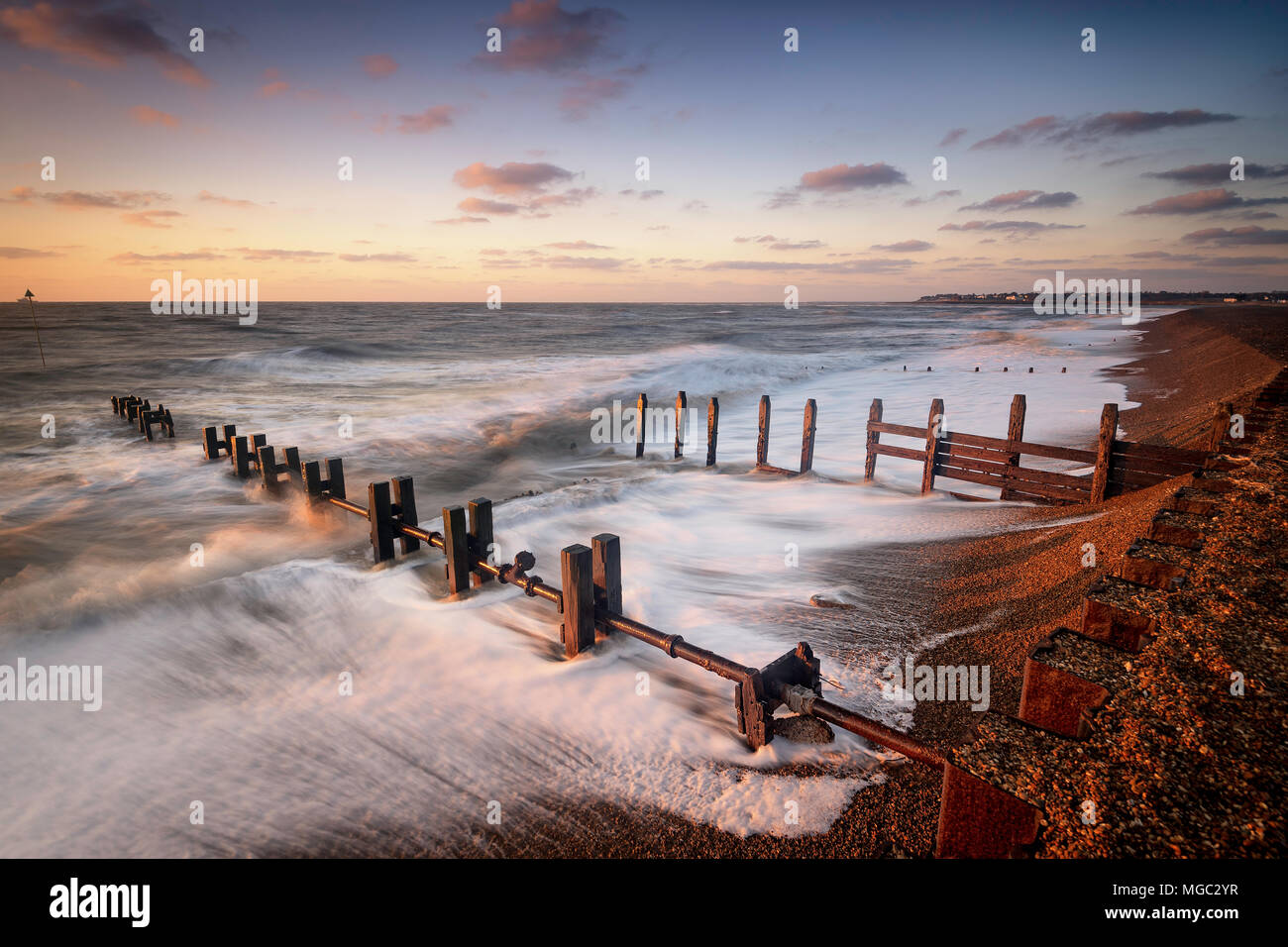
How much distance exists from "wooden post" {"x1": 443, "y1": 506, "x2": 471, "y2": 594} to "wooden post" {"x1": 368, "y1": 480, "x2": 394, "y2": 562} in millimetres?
1243

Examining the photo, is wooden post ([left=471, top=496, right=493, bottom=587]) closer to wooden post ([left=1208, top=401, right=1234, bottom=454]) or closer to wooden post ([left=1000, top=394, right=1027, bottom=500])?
wooden post ([left=1000, top=394, right=1027, bottom=500])

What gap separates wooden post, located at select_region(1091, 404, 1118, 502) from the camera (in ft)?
26.6

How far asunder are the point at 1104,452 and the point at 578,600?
8.01 metres

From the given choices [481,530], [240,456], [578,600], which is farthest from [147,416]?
[578,600]

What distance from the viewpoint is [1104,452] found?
8211 mm

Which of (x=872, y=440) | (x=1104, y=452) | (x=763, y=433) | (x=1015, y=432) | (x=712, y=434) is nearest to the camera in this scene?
(x=1104, y=452)

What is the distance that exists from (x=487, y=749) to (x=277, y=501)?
28.3 ft

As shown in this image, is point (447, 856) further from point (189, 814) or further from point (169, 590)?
point (169, 590)

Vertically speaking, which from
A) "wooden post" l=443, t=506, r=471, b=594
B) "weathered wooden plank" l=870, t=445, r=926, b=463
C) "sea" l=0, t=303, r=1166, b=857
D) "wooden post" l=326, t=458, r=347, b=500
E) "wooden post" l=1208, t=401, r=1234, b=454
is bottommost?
"sea" l=0, t=303, r=1166, b=857

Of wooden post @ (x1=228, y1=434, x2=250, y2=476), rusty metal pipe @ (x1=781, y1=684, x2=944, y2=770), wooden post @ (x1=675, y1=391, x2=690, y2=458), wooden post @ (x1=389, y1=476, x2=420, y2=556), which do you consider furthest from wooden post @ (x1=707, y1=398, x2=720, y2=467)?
wooden post @ (x1=228, y1=434, x2=250, y2=476)

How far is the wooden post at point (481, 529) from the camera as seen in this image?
243 inches

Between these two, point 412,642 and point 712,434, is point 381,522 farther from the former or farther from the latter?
point 712,434

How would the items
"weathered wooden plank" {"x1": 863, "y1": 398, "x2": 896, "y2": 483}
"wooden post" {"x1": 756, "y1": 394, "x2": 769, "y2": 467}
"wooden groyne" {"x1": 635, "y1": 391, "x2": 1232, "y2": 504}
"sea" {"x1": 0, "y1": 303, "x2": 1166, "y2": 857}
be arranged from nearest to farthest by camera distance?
"sea" {"x1": 0, "y1": 303, "x2": 1166, "y2": 857}, "wooden groyne" {"x1": 635, "y1": 391, "x2": 1232, "y2": 504}, "weathered wooden plank" {"x1": 863, "y1": 398, "x2": 896, "y2": 483}, "wooden post" {"x1": 756, "y1": 394, "x2": 769, "y2": 467}

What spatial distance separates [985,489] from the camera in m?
10.2
